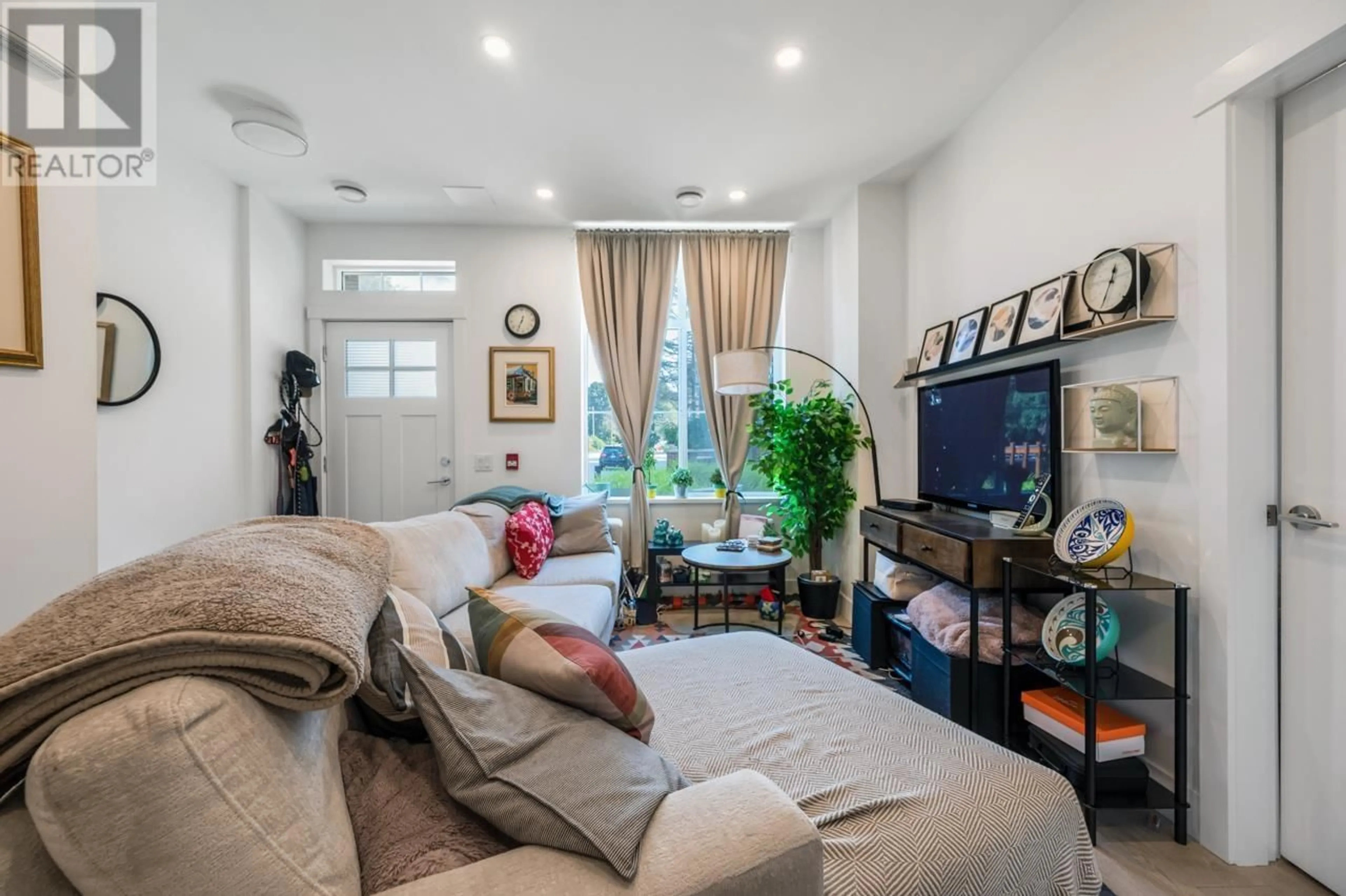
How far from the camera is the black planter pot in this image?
3311mm

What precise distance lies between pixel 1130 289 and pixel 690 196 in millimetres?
2415

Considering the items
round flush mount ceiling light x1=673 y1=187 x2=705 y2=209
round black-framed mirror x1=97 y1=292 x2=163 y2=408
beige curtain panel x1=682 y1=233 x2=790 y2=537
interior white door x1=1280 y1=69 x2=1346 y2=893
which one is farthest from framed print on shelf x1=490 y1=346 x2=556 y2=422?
interior white door x1=1280 y1=69 x2=1346 y2=893

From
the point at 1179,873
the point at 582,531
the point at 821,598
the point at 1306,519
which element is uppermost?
the point at 1306,519

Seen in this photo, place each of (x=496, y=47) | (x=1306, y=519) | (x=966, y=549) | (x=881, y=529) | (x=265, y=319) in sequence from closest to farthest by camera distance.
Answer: (x=1306, y=519) < (x=966, y=549) < (x=496, y=47) < (x=881, y=529) < (x=265, y=319)

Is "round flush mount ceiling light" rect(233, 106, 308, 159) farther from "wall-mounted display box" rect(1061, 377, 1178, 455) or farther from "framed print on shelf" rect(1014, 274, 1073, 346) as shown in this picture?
"wall-mounted display box" rect(1061, 377, 1178, 455)

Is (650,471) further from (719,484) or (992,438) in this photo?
(992,438)

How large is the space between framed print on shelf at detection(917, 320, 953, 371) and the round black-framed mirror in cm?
404

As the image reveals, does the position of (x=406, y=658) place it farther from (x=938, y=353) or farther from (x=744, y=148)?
(x=744, y=148)

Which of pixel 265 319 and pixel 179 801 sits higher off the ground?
pixel 265 319

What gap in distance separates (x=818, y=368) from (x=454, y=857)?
3.69 m

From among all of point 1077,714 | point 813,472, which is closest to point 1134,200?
point 1077,714

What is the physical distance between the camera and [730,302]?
3.85 m

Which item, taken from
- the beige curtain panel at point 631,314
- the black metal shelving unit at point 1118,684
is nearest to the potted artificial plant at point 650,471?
the beige curtain panel at point 631,314

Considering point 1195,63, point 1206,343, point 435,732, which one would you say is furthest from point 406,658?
point 1195,63
